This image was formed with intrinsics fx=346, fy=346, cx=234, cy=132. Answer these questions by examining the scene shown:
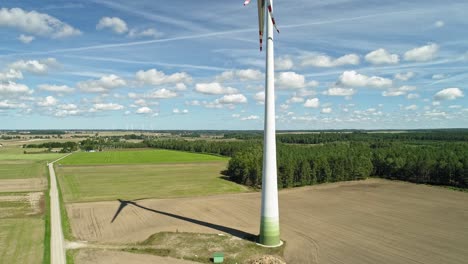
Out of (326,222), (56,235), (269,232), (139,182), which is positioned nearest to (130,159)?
(139,182)

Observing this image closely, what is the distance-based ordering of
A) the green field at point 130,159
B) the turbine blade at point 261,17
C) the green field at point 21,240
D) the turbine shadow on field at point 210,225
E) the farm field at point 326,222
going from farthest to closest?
the green field at point 130,159, the turbine shadow on field at point 210,225, the farm field at point 326,222, the green field at point 21,240, the turbine blade at point 261,17

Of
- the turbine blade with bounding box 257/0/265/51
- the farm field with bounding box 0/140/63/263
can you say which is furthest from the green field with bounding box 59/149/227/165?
the turbine blade with bounding box 257/0/265/51

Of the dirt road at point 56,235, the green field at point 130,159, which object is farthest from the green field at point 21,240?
the green field at point 130,159

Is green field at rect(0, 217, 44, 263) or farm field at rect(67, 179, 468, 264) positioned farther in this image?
farm field at rect(67, 179, 468, 264)

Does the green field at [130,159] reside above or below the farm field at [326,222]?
above

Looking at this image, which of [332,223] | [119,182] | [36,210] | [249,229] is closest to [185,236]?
[249,229]

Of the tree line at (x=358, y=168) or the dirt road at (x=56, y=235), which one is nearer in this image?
the dirt road at (x=56, y=235)

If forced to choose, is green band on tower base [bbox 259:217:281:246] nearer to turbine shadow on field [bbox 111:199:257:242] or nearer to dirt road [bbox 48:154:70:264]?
turbine shadow on field [bbox 111:199:257:242]

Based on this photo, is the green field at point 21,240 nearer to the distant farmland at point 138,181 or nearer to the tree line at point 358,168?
the distant farmland at point 138,181
